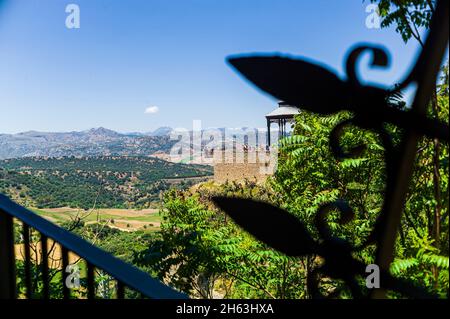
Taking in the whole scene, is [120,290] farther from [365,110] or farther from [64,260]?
[365,110]

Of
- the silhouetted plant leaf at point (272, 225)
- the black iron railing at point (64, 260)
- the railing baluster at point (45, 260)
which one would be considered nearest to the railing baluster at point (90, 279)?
the black iron railing at point (64, 260)

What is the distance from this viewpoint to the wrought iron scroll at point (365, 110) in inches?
18.6

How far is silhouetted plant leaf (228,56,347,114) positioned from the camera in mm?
512

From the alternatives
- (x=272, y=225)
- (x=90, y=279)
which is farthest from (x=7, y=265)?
(x=272, y=225)

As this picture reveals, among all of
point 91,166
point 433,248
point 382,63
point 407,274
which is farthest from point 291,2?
point 91,166

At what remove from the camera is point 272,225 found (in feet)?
1.94

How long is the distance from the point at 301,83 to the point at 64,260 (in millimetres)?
752

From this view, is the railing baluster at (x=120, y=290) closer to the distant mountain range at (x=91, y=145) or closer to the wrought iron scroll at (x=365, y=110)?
the wrought iron scroll at (x=365, y=110)

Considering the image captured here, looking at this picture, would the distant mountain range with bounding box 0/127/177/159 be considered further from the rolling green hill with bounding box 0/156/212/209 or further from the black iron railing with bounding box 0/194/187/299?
the black iron railing with bounding box 0/194/187/299

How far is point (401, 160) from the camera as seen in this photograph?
495 millimetres

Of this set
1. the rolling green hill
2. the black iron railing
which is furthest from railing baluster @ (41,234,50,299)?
the rolling green hill

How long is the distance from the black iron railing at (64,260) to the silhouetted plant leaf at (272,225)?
0.63 ft

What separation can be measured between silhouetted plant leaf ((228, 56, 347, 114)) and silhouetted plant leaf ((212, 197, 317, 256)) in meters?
0.18

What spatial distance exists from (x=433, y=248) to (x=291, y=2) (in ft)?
21.9
